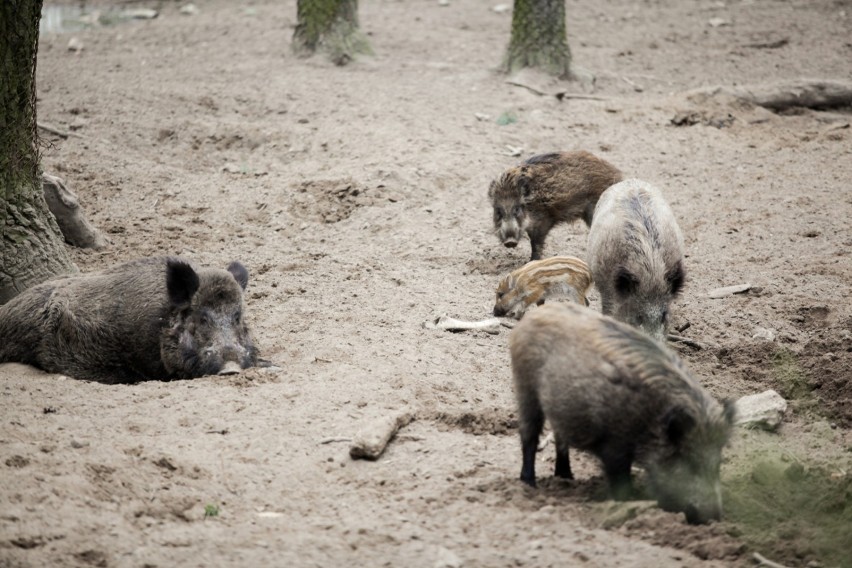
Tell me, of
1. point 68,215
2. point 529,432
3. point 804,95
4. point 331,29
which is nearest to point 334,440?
point 529,432

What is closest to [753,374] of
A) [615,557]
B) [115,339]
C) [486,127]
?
[615,557]

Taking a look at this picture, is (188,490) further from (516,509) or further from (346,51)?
(346,51)

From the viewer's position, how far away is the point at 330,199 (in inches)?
375

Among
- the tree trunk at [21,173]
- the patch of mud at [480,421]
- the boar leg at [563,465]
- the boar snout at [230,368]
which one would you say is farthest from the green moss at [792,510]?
the tree trunk at [21,173]

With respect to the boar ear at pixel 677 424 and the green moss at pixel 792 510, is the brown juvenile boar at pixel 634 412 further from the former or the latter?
the green moss at pixel 792 510

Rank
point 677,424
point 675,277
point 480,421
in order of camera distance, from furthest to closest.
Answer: point 675,277, point 480,421, point 677,424

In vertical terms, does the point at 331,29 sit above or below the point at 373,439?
above

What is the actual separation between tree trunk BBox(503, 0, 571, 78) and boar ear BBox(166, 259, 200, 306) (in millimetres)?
6961

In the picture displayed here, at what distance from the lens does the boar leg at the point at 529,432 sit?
4.62 m

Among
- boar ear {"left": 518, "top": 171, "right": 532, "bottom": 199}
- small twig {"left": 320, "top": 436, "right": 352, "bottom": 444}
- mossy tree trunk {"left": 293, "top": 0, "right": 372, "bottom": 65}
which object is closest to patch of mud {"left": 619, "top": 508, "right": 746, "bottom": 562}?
small twig {"left": 320, "top": 436, "right": 352, "bottom": 444}

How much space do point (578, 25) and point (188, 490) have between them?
12958 millimetres

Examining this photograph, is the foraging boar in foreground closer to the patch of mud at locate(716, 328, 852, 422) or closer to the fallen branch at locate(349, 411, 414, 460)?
the patch of mud at locate(716, 328, 852, 422)

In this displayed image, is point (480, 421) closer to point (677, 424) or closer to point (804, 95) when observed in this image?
point (677, 424)

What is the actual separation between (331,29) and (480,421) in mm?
9003
